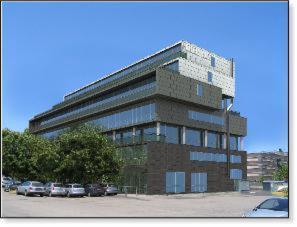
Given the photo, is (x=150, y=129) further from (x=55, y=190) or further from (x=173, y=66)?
(x=55, y=190)

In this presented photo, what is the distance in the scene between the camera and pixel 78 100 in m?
Result: 73.5

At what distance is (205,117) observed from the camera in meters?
63.7

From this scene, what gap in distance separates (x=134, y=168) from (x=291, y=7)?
41285 millimetres

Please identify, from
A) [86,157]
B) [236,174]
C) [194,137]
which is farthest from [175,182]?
[236,174]

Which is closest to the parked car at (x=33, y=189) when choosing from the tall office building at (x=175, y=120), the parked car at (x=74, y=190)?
the parked car at (x=74, y=190)

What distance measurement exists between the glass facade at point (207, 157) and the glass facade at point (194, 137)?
140 centimetres

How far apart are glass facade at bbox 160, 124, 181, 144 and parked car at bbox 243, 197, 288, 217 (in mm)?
39070

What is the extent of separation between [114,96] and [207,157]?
51.7ft

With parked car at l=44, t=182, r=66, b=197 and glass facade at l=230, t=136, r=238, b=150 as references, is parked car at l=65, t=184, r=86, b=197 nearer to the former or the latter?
parked car at l=44, t=182, r=66, b=197

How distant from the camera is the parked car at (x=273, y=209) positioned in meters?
16.7

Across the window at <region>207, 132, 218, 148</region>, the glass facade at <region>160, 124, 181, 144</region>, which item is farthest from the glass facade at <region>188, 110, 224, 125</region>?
the glass facade at <region>160, 124, 181, 144</region>

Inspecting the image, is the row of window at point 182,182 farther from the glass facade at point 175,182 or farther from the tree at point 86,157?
the tree at point 86,157

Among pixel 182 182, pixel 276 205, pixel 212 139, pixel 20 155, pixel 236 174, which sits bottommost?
pixel 236 174

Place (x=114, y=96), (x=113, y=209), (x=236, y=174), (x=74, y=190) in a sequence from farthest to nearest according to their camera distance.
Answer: (x=236, y=174), (x=114, y=96), (x=74, y=190), (x=113, y=209)
